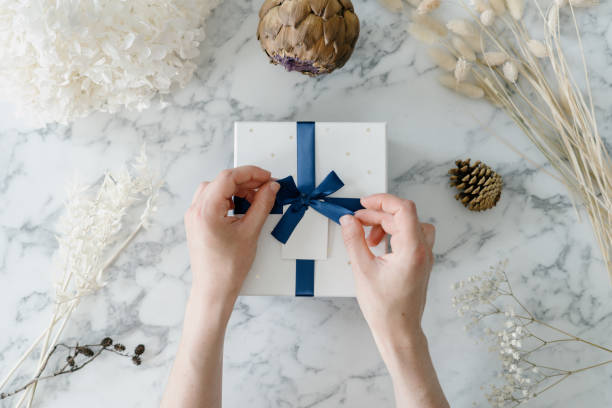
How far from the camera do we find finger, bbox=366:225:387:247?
968mm

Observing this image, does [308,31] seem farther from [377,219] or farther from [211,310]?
[211,310]

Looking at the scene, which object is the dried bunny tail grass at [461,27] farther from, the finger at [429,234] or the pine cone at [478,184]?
the finger at [429,234]

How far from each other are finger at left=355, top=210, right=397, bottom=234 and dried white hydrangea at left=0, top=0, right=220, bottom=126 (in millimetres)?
561

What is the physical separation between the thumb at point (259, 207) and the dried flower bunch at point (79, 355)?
48 cm

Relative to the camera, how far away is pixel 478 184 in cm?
110

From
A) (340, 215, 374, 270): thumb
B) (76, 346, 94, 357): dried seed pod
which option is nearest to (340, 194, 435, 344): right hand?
(340, 215, 374, 270): thumb

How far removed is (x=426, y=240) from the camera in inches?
38.0

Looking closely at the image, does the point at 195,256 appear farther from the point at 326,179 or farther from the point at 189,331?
the point at 326,179

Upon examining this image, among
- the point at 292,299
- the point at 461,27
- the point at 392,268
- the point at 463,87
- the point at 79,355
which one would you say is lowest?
the point at 79,355

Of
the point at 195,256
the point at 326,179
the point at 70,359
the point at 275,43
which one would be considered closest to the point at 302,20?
the point at 275,43

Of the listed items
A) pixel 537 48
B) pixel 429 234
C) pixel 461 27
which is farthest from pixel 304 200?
pixel 537 48

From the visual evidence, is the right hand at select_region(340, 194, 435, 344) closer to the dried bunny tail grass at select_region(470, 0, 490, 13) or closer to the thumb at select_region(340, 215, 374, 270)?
the thumb at select_region(340, 215, 374, 270)

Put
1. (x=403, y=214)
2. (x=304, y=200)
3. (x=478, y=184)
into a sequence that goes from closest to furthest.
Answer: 1. (x=403, y=214)
2. (x=304, y=200)
3. (x=478, y=184)

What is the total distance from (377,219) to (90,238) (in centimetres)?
67
